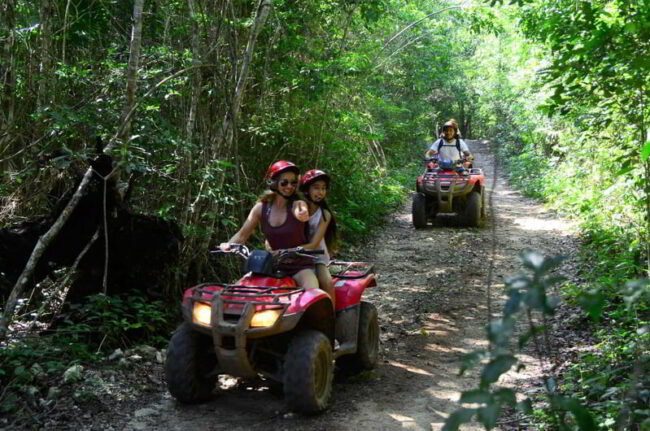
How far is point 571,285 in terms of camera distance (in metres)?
7.28

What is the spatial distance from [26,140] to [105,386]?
12.3 feet

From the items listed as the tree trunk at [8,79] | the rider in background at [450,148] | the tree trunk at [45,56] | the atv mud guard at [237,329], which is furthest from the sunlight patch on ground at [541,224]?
the tree trunk at [8,79]

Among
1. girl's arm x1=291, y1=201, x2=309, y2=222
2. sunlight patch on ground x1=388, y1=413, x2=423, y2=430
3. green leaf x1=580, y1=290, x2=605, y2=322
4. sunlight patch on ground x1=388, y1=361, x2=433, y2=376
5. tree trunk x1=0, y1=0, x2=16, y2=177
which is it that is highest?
tree trunk x1=0, y1=0, x2=16, y2=177

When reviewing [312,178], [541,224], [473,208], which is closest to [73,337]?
[312,178]

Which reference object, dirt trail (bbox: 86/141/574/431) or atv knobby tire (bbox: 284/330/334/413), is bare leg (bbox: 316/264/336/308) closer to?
atv knobby tire (bbox: 284/330/334/413)

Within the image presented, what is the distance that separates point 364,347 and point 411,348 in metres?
1.04

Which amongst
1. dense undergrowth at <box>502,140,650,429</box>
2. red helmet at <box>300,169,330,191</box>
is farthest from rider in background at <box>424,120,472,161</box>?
red helmet at <box>300,169,330,191</box>

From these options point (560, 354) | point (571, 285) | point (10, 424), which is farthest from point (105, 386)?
point (571, 285)

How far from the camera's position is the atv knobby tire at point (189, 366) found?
4422mm

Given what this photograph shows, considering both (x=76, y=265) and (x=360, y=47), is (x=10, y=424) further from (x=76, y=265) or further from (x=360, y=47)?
(x=360, y=47)

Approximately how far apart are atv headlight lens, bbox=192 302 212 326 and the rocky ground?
0.72m

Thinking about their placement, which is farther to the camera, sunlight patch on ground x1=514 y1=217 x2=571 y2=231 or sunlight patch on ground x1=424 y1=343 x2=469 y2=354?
sunlight patch on ground x1=514 y1=217 x2=571 y2=231

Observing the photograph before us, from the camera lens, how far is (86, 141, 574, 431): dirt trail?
173 inches

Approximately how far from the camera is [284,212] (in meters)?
5.12
